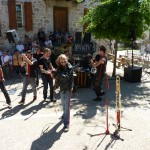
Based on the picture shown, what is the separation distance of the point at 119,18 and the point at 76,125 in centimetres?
620

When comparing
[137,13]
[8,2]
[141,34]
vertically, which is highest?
[8,2]

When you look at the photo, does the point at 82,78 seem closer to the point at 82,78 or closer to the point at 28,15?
the point at 82,78

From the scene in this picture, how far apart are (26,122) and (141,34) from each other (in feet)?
24.8

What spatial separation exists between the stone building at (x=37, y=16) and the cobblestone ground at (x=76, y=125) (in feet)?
26.3

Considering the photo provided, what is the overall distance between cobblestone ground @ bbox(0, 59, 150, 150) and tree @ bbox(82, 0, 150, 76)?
10.7 ft

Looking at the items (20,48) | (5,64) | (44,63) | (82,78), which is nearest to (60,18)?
(20,48)

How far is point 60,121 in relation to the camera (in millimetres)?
6977

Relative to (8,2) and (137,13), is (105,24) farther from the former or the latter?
(8,2)

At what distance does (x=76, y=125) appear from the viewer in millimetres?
6680

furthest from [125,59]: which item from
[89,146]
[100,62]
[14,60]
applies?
[89,146]

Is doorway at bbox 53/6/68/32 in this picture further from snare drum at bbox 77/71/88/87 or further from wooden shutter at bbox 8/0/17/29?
snare drum at bbox 77/71/88/87

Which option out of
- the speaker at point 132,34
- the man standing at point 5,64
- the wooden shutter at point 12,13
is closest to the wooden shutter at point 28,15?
the wooden shutter at point 12,13

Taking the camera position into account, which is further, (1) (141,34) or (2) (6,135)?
(1) (141,34)

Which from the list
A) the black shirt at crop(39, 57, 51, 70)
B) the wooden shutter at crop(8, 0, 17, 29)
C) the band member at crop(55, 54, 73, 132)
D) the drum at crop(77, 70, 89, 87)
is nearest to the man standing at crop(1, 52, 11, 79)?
the wooden shutter at crop(8, 0, 17, 29)
